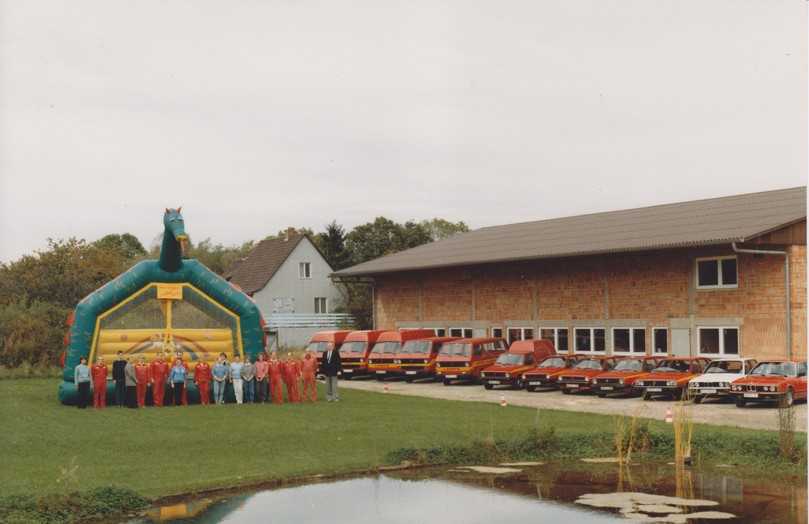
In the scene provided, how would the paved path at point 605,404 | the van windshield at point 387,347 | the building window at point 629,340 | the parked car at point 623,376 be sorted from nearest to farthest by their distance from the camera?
the paved path at point 605,404 < the parked car at point 623,376 < the building window at point 629,340 < the van windshield at point 387,347

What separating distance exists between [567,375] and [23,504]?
66.8 ft

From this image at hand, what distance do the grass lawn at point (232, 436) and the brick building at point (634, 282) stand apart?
430 inches

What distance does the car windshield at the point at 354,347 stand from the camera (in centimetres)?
3979

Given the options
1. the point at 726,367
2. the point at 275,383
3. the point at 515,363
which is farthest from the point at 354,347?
the point at 726,367

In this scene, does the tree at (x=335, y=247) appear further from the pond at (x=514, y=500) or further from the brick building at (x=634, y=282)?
the pond at (x=514, y=500)

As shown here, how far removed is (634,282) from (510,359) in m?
6.07

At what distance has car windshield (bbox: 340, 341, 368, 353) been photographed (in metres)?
39.8

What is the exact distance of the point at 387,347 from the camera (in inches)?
1527

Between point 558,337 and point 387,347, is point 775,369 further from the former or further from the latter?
point 387,347

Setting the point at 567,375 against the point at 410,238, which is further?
the point at 410,238

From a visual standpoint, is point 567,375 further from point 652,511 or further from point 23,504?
point 23,504

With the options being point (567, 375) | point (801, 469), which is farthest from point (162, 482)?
point (567, 375)

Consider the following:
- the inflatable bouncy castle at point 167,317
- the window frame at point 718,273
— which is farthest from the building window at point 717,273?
the inflatable bouncy castle at point 167,317

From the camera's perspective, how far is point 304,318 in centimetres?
6050
